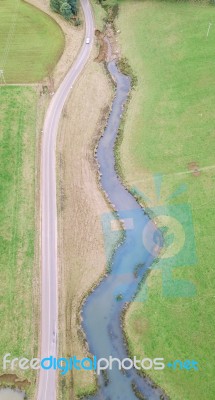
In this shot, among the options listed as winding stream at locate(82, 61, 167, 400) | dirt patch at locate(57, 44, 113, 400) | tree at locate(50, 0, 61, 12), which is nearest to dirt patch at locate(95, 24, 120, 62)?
dirt patch at locate(57, 44, 113, 400)

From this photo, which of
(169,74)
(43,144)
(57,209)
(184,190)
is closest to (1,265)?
(57,209)

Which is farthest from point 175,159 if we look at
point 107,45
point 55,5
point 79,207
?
point 55,5

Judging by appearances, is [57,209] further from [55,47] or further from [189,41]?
[189,41]

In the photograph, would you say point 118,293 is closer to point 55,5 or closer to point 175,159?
point 175,159

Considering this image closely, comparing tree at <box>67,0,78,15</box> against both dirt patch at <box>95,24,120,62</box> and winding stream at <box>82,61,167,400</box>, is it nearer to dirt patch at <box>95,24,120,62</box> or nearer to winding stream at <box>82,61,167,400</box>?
dirt patch at <box>95,24,120,62</box>

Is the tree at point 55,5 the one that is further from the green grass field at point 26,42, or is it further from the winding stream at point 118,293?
the winding stream at point 118,293
